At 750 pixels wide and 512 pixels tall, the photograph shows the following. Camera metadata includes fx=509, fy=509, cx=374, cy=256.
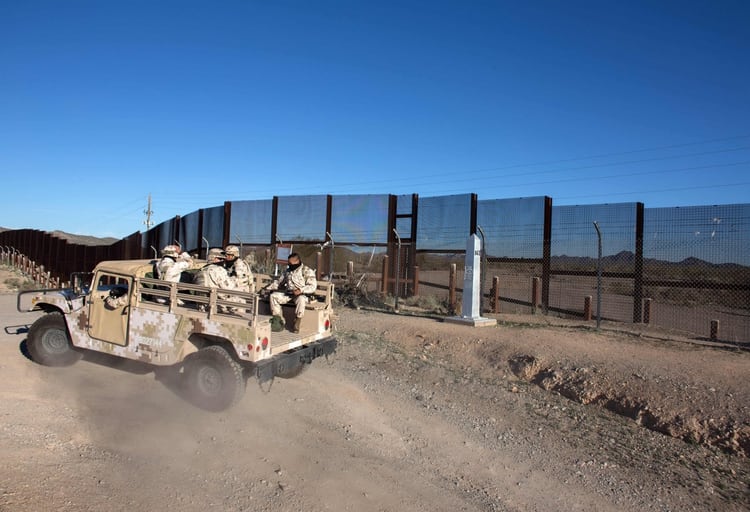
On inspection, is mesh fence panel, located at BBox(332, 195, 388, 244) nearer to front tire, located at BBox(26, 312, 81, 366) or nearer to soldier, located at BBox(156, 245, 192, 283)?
soldier, located at BBox(156, 245, 192, 283)

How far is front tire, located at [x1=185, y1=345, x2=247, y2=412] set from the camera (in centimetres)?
507

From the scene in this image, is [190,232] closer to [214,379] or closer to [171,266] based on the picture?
[171,266]

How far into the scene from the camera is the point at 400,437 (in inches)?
196

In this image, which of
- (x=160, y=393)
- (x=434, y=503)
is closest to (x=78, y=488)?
(x=160, y=393)

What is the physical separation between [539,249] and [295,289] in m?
8.25

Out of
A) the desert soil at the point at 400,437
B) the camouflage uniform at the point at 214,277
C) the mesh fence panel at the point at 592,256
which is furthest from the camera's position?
the mesh fence panel at the point at 592,256

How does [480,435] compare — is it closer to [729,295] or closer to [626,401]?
[626,401]

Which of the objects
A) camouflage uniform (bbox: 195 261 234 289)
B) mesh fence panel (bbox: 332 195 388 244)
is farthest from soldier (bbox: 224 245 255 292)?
mesh fence panel (bbox: 332 195 388 244)

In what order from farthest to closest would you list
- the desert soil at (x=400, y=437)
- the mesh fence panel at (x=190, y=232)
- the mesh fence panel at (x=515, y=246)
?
the mesh fence panel at (x=190, y=232), the mesh fence panel at (x=515, y=246), the desert soil at (x=400, y=437)

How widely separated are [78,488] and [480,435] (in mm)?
3550

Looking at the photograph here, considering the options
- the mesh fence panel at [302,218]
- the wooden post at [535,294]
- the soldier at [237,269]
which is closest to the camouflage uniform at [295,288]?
the soldier at [237,269]

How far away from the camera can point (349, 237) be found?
16984 millimetres

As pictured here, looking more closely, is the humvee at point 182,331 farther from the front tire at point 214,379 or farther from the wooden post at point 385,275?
the wooden post at point 385,275

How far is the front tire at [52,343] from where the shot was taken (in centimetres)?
638
